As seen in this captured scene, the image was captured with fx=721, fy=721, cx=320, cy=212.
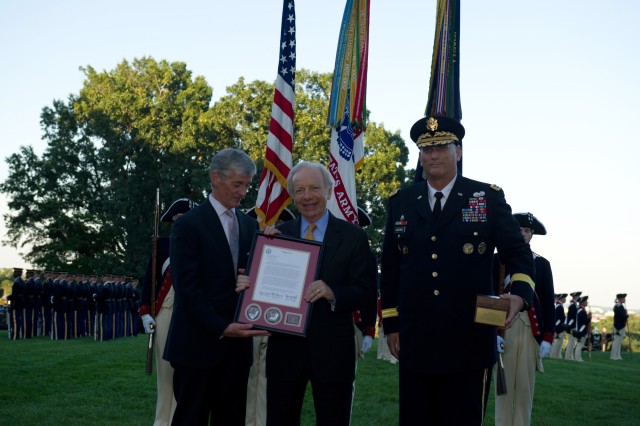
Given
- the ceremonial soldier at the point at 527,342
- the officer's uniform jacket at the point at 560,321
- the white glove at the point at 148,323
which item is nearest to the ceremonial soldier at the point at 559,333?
the officer's uniform jacket at the point at 560,321

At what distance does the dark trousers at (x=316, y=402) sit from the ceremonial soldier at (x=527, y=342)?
3.85m

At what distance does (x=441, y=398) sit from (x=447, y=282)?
2.30 ft

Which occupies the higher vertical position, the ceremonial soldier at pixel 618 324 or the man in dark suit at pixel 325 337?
the man in dark suit at pixel 325 337

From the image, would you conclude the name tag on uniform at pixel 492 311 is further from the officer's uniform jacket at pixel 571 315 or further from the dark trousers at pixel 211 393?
the officer's uniform jacket at pixel 571 315

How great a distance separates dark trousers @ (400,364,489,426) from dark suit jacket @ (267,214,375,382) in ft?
1.32

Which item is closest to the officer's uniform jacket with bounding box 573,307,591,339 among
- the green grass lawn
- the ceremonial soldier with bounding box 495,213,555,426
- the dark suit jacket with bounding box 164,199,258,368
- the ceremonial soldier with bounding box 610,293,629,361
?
the ceremonial soldier with bounding box 610,293,629,361

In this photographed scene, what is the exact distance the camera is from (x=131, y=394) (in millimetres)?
11031

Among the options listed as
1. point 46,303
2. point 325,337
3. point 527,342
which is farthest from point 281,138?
point 46,303

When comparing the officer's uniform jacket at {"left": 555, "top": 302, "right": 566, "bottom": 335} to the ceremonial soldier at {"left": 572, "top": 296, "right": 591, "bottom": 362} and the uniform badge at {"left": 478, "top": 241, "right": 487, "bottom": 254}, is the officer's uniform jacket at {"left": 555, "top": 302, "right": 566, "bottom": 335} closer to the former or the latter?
the ceremonial soldier at {"left": 572, "top": 296, "right": 591, "bottom": 362}

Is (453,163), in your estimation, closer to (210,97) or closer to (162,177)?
(162,177)

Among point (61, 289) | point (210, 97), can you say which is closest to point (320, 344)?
point (61, 289)

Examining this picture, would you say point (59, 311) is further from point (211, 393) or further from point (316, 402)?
point (316, 402)

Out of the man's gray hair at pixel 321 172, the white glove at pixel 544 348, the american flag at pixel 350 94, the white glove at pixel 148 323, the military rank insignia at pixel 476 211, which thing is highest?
the american flag at pixel 350 94

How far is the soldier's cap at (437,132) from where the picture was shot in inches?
180
